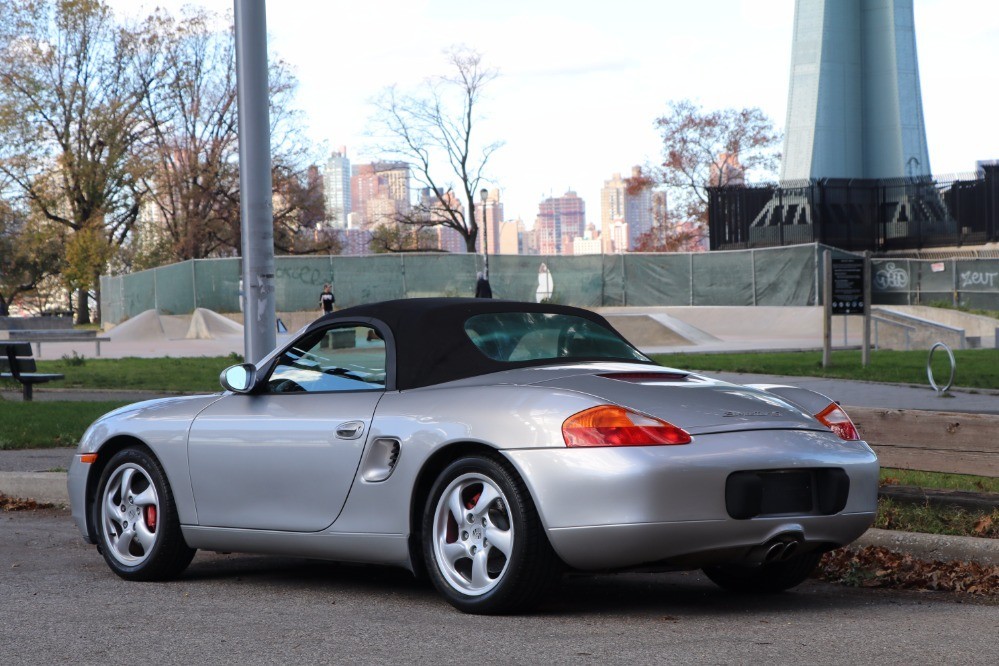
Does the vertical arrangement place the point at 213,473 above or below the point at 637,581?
above

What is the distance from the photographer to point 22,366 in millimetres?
17906

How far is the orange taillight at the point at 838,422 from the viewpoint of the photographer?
536 cm

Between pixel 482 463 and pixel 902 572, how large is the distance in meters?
2.17

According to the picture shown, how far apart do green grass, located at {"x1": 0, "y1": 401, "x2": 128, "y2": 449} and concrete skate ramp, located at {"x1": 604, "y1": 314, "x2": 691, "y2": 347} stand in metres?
22.1

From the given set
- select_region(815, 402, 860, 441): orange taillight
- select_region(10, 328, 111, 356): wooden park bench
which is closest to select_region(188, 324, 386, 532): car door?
select_region(815, 402, 860, 441): orange taillight

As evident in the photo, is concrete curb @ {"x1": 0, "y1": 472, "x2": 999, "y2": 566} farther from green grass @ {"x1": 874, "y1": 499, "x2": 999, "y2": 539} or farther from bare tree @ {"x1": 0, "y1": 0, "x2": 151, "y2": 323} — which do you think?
bare tree @ {"x1": 0, "y1": 0, "x2": 151, "y2": 323}

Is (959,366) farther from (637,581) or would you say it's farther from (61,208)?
(61,208)

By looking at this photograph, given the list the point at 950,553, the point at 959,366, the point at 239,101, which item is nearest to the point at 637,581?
the point at 950,553

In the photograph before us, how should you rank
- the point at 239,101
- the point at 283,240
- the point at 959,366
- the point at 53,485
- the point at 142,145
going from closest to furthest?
the point at 53,485 → the point at 239,101 → the point at 959,366 → the point at 142,145 → the point at 283,240

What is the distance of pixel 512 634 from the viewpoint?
182 inches

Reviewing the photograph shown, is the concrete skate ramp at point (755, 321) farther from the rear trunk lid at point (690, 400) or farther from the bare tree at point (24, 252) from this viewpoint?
the rear trunk lid at point (690, 400)

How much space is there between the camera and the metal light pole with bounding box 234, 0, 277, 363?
32.0 feet

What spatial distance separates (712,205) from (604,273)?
4.71m

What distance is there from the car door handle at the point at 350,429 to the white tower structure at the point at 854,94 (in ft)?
151
